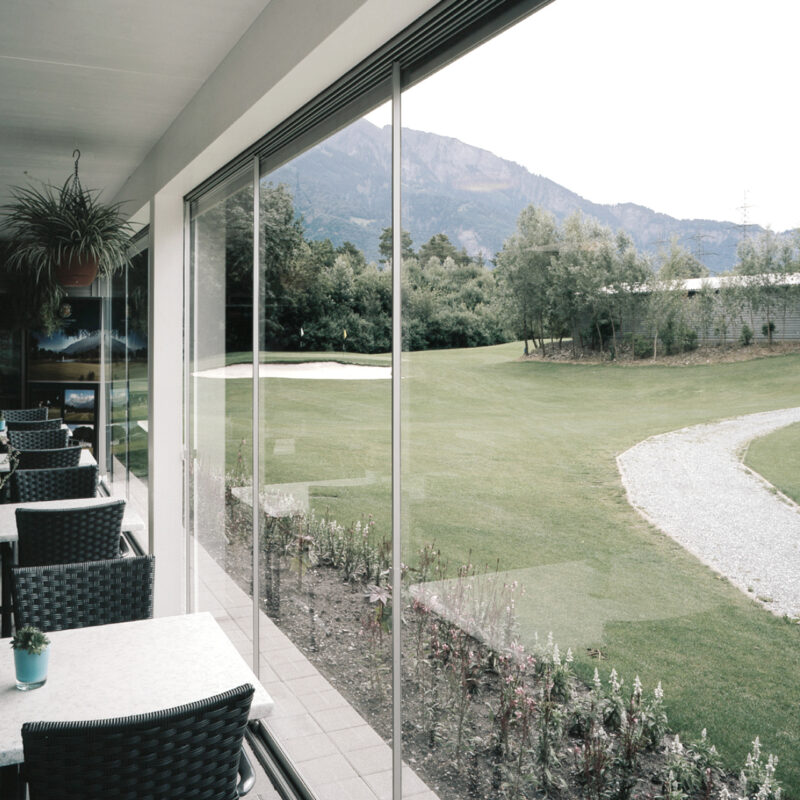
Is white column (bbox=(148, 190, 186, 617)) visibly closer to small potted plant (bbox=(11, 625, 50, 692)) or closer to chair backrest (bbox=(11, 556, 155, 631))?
chair backrest (bbox=(11, 556, 155, 631))

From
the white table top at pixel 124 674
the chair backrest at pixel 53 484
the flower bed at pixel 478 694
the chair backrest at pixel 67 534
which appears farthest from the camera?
the chair backrest at pixel 53 484

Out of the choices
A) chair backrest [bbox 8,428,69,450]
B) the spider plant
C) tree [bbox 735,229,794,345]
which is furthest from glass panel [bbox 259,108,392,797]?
chair backrest [bbox 8,428,69,450]

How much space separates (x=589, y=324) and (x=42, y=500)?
3741 millimetres

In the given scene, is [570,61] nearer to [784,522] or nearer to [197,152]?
[784,522]

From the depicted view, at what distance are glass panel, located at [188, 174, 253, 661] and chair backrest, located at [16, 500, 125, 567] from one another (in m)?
0.62

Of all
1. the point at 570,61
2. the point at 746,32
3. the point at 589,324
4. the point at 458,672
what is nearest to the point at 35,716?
the point at 458,672

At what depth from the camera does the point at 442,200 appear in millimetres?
2068

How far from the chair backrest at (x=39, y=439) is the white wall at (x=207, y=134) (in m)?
1.61

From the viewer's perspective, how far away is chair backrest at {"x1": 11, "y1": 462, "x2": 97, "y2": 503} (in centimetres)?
432

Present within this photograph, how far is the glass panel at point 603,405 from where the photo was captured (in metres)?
1.19

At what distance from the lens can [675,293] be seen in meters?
1.43

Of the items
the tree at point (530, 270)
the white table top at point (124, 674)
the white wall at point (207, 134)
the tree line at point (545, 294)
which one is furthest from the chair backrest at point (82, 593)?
the white wall at point (207, 134)

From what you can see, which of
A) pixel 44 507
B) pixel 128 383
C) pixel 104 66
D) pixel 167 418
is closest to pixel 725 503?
pixel 104 66

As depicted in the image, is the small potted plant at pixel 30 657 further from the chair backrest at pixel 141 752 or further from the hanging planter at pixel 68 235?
the hanging planter at pixel 68 235
